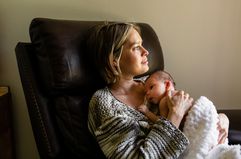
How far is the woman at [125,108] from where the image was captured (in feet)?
4.05

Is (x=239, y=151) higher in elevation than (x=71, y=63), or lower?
lower

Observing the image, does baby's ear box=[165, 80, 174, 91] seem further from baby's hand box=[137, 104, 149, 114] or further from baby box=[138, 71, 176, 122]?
baby's hand box=[137, 104, 149, 114]

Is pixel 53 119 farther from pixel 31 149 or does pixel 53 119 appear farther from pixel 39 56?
pixel 31 149

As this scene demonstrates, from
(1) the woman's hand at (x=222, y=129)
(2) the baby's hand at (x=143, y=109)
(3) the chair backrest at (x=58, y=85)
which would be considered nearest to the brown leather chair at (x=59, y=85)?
(3) the chair backrest at (x=58, y=85)

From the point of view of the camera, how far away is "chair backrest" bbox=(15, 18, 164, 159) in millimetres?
1378

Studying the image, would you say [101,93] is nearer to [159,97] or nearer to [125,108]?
[125,108]

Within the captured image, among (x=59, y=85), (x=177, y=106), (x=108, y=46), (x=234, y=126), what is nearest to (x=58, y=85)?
(x=59, y=85)

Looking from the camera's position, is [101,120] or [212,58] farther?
[212,58]

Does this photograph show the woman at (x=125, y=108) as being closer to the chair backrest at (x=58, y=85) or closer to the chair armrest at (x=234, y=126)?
the chair backrest at (x=58, y=85)

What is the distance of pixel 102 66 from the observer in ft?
4.59

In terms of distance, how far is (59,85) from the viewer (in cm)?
141

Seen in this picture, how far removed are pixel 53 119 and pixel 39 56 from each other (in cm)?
27

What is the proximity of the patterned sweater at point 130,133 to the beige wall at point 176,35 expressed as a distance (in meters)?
0.67

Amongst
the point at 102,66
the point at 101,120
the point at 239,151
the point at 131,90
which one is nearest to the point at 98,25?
the point at 102,66
